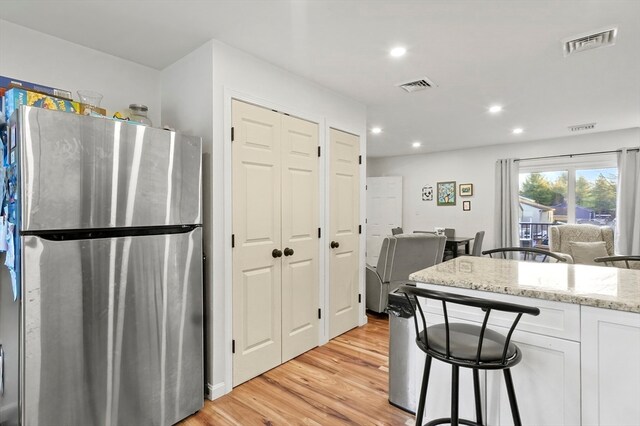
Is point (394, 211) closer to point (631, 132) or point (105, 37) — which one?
point (631, 132)

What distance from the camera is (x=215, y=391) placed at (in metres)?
2.14

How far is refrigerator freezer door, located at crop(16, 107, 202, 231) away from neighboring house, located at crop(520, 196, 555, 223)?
19.5 feet

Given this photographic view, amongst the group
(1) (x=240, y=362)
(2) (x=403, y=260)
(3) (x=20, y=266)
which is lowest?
(1) (x=240, y=362)

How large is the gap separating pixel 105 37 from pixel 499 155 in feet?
20.3

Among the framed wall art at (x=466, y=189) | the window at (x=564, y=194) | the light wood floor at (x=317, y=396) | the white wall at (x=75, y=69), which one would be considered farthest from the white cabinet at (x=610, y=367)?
the framed wall art at (x=466, y=189)

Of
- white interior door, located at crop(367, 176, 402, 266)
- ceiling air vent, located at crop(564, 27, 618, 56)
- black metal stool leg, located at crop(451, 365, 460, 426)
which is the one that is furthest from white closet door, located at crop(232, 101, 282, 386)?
white interior door, located at crop(367, 176, 402, 266)

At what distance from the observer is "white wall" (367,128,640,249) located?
206 inches

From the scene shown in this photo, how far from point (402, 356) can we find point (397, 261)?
5.30 ft

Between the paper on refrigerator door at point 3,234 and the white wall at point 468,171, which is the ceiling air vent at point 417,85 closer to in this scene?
the paper on refrigerator door at point 3,234

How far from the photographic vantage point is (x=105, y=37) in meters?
2.17

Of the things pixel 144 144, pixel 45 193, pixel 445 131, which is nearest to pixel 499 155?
pixel 445 131

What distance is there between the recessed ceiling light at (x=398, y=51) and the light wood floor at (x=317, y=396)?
241cm

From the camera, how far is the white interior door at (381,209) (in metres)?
7.12

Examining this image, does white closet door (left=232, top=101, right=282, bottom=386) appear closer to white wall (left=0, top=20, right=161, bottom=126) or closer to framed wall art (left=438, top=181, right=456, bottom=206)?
white wall (left=0, top=20, right=161, bottom=126)
